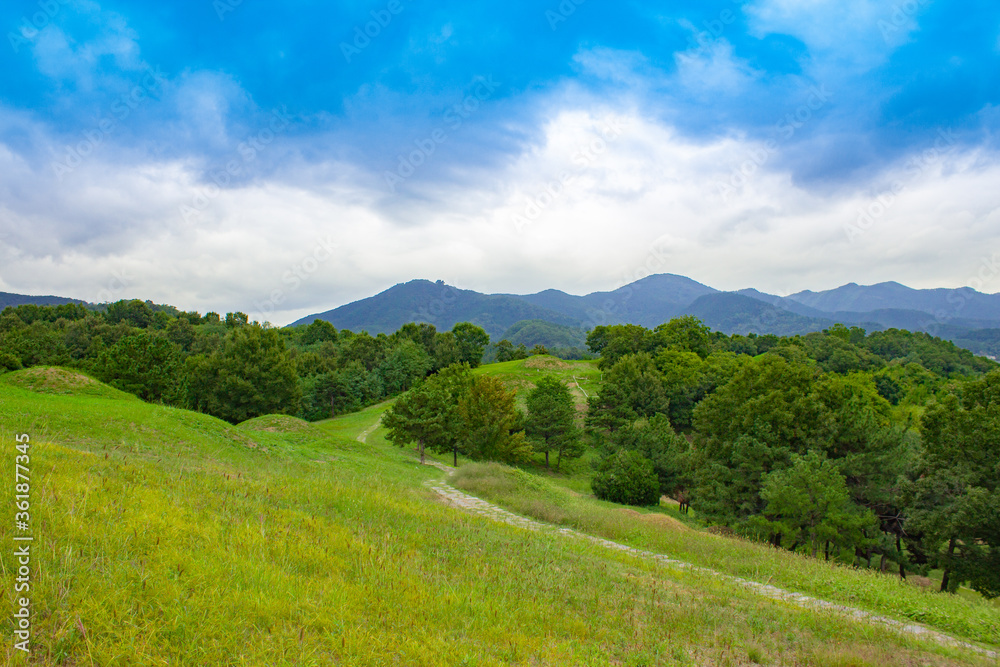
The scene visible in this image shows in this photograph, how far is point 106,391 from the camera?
24.8 m

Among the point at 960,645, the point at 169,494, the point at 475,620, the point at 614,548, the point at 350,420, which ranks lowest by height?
the point at 350,420

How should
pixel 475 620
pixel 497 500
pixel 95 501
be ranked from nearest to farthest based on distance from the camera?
1. pixel 475 620
2. pixel 95 501
3. pixel 497 500

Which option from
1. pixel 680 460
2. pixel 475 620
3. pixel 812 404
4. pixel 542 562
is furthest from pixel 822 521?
pixel 475 620

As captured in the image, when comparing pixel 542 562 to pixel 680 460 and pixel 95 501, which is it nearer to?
pixel 95 501

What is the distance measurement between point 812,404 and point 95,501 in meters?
34.6

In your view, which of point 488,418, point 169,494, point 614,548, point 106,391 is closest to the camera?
point 169,494

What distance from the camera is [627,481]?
106 feet

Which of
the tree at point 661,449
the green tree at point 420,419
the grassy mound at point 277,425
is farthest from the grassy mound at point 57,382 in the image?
the tree at point 661,449

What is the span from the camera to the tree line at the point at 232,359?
43406 mm

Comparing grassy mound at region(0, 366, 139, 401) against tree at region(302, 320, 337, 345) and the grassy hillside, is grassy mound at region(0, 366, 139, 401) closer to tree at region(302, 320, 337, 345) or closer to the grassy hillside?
the grassy hillside

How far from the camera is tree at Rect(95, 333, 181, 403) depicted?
40.5 meters

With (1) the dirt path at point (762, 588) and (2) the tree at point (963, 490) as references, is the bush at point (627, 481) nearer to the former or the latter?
Answer: (2) the tree at point (963, 490)

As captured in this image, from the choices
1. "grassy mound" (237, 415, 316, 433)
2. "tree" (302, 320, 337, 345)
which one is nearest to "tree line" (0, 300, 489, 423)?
"tree" (302, 320, 337, 345)

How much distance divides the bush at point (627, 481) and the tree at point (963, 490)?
14112mm
